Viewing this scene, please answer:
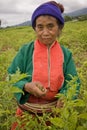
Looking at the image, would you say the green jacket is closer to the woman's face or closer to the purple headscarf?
the woman's face

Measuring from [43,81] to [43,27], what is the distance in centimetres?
49

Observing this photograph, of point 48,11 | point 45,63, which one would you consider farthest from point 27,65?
point 48,11

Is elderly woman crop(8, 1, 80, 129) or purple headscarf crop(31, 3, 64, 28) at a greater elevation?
purple headscarf crop(31, 3, 64, 28)

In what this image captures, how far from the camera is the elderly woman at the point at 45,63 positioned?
3023 millimetres

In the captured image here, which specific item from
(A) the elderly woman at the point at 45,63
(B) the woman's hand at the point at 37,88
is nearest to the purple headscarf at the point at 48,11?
(A) the elderly woman at the point at 45,63

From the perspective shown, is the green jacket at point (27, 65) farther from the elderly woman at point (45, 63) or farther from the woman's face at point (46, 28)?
the woman's face at point (46, 28)

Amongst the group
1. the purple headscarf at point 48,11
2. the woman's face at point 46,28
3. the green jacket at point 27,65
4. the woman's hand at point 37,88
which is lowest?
the woman's hand at point 37,88

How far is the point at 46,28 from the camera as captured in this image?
3.04m

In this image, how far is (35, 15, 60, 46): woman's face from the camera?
303 centimetres

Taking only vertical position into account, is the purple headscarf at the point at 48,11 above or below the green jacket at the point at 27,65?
above

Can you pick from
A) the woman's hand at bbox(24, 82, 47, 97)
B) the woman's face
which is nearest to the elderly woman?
the woman's face

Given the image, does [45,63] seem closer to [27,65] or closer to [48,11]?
[27,65]

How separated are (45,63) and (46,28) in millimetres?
315

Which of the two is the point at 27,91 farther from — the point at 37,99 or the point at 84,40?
the point at 84,40
